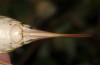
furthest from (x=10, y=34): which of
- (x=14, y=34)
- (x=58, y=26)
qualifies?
(x=58, y=26)

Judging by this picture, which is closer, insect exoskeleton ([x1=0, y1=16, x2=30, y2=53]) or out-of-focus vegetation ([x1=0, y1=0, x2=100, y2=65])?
insect exoskeleton ([x1=0, y1=16, x2=30, y2=53])

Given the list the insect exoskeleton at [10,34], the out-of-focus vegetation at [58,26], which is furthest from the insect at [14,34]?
the out-of-focus vegetation at [58,26]

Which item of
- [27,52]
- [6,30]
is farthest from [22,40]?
[27,52]

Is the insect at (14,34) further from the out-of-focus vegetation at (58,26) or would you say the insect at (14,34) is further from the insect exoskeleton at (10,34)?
Answer: the out-of-focus vegetation at (58,26)

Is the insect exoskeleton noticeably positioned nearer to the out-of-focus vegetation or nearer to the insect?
the insect

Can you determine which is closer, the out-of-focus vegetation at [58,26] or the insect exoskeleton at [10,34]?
the insect exoskeleton at [10,34]

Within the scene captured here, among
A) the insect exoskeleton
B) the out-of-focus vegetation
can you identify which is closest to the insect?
the insect exoskeleton
